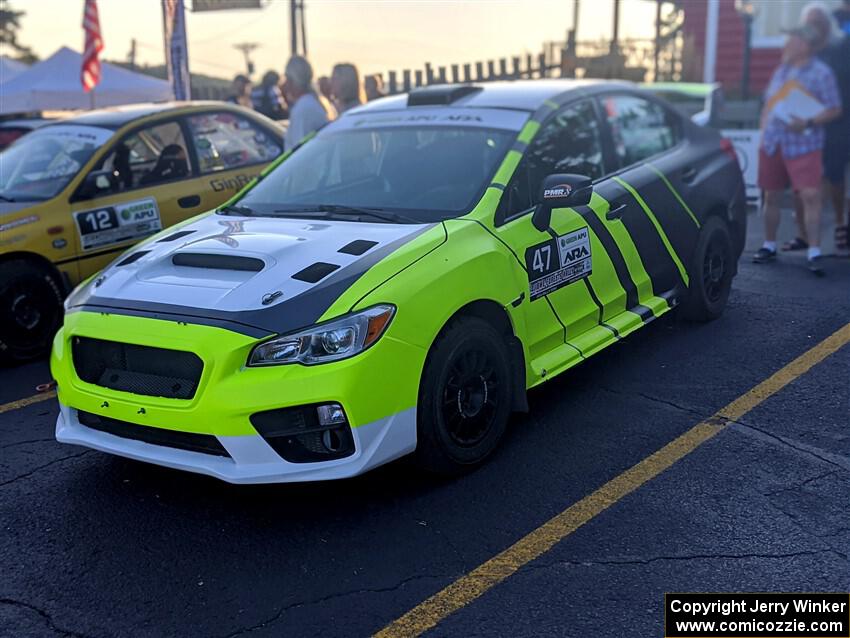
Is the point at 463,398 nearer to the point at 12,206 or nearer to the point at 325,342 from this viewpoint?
the point at 325,342

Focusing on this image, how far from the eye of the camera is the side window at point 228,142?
7246 millimetres

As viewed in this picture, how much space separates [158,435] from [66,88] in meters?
13.2

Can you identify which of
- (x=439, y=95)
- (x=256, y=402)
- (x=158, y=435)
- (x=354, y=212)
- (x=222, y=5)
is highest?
(x=222, y=5)

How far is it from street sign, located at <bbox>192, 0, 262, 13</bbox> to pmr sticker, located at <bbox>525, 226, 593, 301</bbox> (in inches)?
288

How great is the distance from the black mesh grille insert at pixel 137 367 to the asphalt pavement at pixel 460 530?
0.57 meters

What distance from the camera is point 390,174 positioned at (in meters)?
4.95

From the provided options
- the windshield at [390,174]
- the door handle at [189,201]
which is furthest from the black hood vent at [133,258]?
the door handle at [189,201]

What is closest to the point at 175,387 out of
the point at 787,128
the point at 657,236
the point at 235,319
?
the point at 235,319

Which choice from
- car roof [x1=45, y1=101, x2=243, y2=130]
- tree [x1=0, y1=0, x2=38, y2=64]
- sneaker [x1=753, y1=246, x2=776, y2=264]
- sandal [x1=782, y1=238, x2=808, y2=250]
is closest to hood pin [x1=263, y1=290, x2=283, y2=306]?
car roof [x1=45, y1=101, x2=243, y2=130]

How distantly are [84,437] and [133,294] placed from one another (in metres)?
0.62

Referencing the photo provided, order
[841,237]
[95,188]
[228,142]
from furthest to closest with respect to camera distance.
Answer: [841,237] < [228,142] < [95,188]

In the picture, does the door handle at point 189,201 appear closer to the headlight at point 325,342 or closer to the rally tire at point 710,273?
the rally tire at point 710,273

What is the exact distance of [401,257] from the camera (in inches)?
157

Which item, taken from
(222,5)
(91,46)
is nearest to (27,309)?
(222,5)
